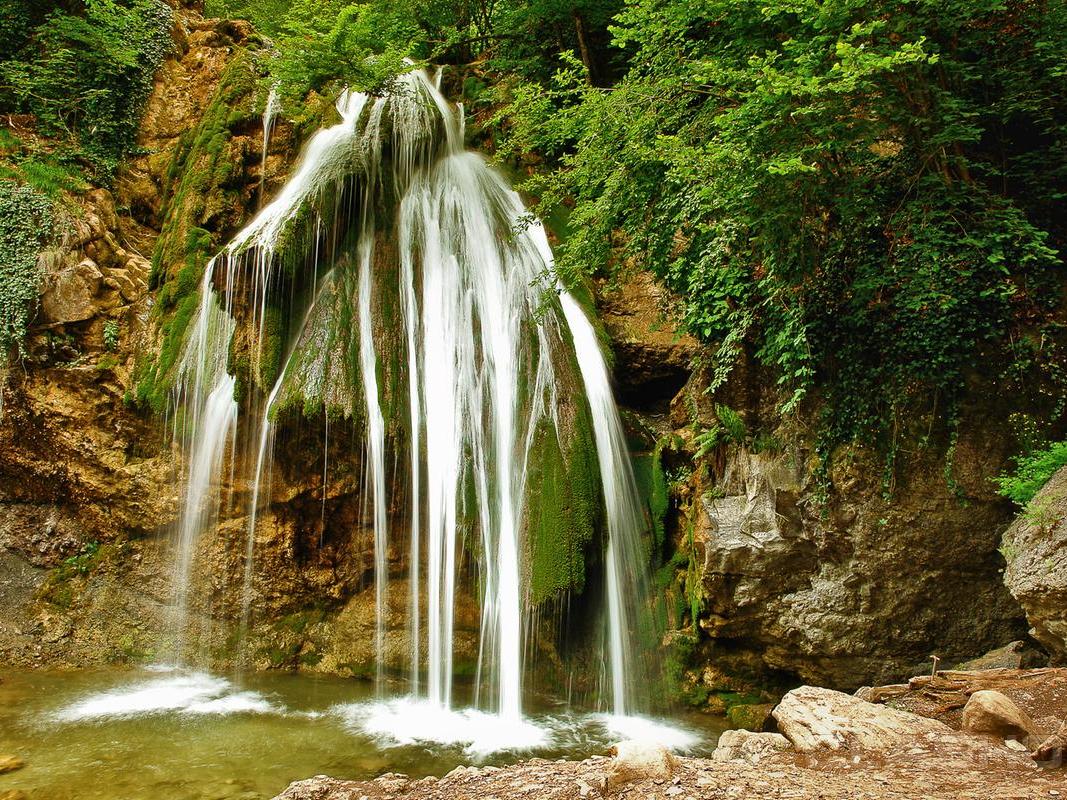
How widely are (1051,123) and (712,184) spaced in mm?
3169

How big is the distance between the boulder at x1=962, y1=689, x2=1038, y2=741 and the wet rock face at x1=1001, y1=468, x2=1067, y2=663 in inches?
37.1

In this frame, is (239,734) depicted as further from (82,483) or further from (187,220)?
(187,220)

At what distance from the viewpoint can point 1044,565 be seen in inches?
175

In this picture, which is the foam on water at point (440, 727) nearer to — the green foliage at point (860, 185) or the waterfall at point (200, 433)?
the waterfall at point (200, 433)

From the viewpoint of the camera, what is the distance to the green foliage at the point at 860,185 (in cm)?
530

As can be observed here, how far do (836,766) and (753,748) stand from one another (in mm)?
642

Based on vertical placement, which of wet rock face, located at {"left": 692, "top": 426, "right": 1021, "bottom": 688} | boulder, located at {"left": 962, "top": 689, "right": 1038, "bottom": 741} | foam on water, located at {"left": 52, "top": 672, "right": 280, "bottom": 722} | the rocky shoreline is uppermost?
wet rock face, located at {"left": 692, "top": 426, "right": 1021, "bottom": 688}

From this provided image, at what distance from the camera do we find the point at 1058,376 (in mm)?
5293

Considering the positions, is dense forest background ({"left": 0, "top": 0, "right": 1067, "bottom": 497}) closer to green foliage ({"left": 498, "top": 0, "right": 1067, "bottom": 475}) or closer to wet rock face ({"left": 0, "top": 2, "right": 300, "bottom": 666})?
green foliage ({"left": 498, "top": 0, "right": 1067, "bottom": 475})

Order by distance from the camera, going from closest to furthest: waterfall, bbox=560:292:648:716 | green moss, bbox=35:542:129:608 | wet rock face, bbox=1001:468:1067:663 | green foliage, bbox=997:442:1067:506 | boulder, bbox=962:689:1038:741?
1. boulder, bbox=962:689:1038:741
2. wet rock face, bbox=1001:468:1067:663
3. green foliage, bbox=997:442:1067:506
4. waterfall, bbox=560:292:648:716
5. green moss, bbox=35:542:129:608

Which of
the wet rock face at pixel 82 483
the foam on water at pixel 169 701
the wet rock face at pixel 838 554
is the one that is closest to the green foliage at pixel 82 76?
the wet rock face at pixel 82 483

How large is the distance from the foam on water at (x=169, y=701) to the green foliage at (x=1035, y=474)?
742cm

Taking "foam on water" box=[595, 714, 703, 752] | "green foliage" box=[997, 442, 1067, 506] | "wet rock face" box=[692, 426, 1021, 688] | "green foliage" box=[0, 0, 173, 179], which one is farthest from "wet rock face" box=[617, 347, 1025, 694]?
"green foliage" box=[0, 0, 173, 179]

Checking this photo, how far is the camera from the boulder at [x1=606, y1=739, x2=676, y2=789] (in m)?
3.30
